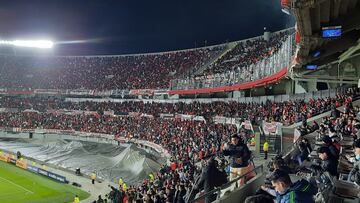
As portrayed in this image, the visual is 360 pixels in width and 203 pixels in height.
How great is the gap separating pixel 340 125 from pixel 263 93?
67.1ft

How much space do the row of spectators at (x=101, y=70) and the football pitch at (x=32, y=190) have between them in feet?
61.3

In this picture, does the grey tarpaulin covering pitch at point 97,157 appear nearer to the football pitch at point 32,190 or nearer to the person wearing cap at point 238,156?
the football pitch at point 32,190

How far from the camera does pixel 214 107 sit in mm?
32719

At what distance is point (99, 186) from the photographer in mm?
26469

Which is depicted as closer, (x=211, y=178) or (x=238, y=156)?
(x=211, y=178)

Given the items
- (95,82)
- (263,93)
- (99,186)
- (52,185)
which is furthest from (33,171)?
(95,82)

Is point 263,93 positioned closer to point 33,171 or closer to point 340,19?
point 33,171

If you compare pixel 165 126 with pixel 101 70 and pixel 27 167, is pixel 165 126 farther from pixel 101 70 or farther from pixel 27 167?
pixel 101 70

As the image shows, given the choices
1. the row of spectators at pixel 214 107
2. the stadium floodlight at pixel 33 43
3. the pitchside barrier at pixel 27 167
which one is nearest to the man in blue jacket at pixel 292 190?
the row of spectators at pixel 214 107

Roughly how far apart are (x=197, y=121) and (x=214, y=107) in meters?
2.03

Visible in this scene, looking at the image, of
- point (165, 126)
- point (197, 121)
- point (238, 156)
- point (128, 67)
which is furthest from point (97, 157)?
point (238, 156)

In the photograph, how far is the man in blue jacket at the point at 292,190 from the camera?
13.2 feet

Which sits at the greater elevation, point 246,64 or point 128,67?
point 128,67

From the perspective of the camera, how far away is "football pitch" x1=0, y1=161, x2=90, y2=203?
947 inches
